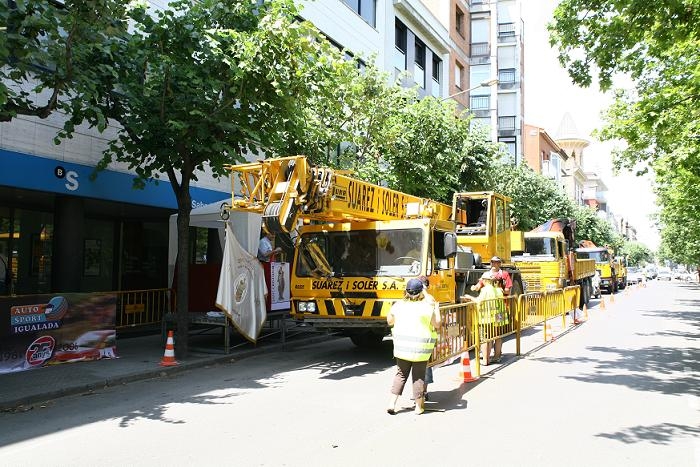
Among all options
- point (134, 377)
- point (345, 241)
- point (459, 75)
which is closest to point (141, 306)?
point (134, 377)

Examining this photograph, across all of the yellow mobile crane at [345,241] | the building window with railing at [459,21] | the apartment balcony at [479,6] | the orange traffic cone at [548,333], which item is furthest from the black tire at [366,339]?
the apartment balcony at [479,6]

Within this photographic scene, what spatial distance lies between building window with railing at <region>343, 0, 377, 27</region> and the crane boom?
14845mm

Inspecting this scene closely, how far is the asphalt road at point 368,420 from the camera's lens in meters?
5.02

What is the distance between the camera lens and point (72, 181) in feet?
38.2

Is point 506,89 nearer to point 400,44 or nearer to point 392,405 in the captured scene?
point 400,44

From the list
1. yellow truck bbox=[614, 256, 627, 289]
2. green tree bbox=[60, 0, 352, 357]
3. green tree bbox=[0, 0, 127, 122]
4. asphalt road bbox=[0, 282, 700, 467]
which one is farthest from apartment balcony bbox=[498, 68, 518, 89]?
green tree bbox=[0, 0, 127, 122]

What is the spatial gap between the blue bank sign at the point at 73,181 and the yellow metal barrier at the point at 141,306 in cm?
214

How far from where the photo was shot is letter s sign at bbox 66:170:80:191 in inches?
456

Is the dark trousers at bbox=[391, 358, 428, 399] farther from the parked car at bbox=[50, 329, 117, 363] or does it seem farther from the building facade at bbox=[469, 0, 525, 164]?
the building facade at bbox=[469, 0, 525, 164]

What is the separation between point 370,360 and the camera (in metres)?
10.2

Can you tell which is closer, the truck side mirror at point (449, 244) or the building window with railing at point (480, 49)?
the truck side mirror at point (449, 244)

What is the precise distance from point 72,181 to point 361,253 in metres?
6.39

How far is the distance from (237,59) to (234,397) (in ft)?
19.5

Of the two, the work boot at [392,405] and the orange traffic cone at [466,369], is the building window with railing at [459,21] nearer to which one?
the orange traffic cone at [466,369]
